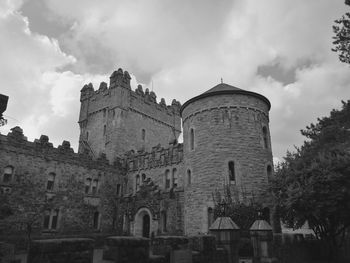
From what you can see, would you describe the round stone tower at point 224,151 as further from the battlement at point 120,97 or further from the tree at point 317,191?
the battlement at point 120,97

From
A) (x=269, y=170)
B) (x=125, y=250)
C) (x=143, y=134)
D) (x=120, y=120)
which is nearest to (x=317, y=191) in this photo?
(x=269, y=170)

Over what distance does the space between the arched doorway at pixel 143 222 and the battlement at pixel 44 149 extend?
6.54 metres

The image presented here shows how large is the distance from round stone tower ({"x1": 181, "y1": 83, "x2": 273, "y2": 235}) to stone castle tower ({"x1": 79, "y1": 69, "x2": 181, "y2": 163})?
12.5 meters

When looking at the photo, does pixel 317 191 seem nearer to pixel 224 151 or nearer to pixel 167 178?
pixel 224 151

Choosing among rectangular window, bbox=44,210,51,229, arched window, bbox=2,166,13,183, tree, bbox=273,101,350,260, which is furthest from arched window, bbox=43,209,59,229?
tree, bbox=273,101,350,260

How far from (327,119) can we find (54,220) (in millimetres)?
24373

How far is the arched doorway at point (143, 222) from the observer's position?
73.8 feet

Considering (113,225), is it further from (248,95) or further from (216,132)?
(248,95)

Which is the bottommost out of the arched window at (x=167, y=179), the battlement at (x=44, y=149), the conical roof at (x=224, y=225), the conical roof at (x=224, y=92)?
the conical roof at (x=224, y=225)

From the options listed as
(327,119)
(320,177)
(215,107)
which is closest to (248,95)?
(215,107)

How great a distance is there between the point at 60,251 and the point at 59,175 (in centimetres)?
1988

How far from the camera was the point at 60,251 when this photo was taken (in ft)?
18.3

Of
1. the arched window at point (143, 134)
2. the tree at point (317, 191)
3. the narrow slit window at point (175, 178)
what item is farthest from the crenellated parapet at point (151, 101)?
the tree at point (317, 191)

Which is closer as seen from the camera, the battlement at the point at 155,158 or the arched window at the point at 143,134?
the battlement at the point at 155,158
